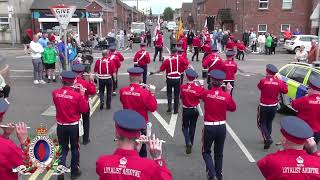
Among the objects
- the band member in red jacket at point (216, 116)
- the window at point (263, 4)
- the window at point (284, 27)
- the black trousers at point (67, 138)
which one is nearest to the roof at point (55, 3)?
the window at point (263, 4)

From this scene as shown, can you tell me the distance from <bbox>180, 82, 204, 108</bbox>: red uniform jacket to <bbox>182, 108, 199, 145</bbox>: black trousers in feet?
0.57

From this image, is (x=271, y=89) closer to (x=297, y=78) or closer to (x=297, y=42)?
(x=297, y=78)

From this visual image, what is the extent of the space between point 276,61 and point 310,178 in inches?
946

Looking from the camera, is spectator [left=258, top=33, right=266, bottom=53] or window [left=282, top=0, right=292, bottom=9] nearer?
spectator [left=258, top=33, right=266, bottom=53]

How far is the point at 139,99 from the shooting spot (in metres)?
7.07

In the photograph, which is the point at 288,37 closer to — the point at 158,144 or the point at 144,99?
the point at 144,99

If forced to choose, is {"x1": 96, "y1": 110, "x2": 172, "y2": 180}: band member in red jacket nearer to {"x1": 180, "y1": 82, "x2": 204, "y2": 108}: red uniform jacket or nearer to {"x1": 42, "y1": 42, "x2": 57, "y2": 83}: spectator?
{"x1": 180, "y1": 82, "x2": 204, "y2": 108}: red uniform jacket

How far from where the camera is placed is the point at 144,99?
7.05 meters

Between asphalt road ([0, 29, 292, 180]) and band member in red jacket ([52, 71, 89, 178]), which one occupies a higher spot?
band member in red jacket ([52, 71, 89, 178])

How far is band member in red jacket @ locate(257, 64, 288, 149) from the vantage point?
9094 mm

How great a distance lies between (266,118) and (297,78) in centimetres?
322

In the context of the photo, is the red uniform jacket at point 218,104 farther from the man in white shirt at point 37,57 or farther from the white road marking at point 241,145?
the man in white shirt at point 37,57

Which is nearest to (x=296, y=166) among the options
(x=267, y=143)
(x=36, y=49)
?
(x=267, y=143)

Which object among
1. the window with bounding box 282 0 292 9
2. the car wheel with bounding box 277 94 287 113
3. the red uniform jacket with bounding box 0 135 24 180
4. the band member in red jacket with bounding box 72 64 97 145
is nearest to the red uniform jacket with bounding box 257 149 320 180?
the red uniform jacket with bounding box 0 135 24 180
